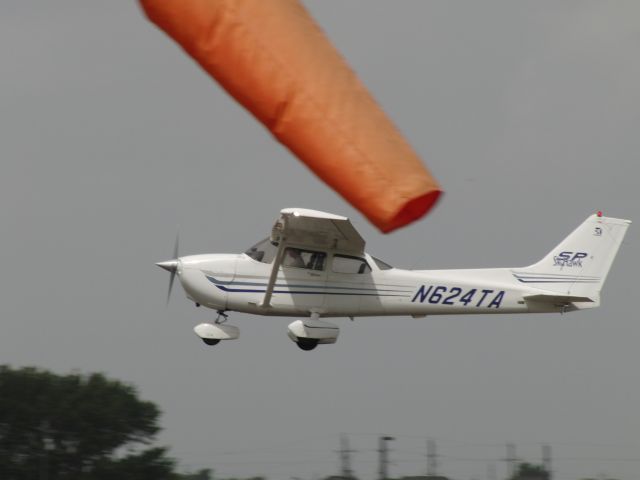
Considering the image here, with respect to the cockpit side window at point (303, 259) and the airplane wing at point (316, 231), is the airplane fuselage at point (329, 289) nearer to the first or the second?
the cockpit side window at point (303, 259)

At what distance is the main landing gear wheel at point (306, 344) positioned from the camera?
1588 centimetres

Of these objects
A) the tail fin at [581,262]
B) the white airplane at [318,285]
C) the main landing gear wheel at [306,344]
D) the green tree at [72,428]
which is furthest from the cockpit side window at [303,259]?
the green tree at [72,428]

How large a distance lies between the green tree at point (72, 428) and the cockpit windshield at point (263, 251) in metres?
9.25

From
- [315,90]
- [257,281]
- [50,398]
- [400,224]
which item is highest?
[50,398]

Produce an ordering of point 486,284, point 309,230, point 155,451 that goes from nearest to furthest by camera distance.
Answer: point 309,230 < point 486,284 < point 155,451

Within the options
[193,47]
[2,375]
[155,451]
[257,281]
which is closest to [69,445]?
[155,451]

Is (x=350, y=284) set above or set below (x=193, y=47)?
above

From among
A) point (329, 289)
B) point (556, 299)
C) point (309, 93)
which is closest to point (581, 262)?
point (556, 299)

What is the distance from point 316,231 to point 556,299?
11.7 ft

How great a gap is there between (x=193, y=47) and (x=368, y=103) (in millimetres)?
819

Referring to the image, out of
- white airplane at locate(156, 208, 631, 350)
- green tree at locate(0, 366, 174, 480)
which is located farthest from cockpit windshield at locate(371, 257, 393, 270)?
green tree at locate(0, 366, 174, 480)

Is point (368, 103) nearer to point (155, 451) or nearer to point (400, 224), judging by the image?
point (400, 224)

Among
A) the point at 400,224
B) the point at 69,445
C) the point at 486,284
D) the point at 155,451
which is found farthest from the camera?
the point at 69,445

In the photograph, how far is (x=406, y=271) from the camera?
52.7 feet
